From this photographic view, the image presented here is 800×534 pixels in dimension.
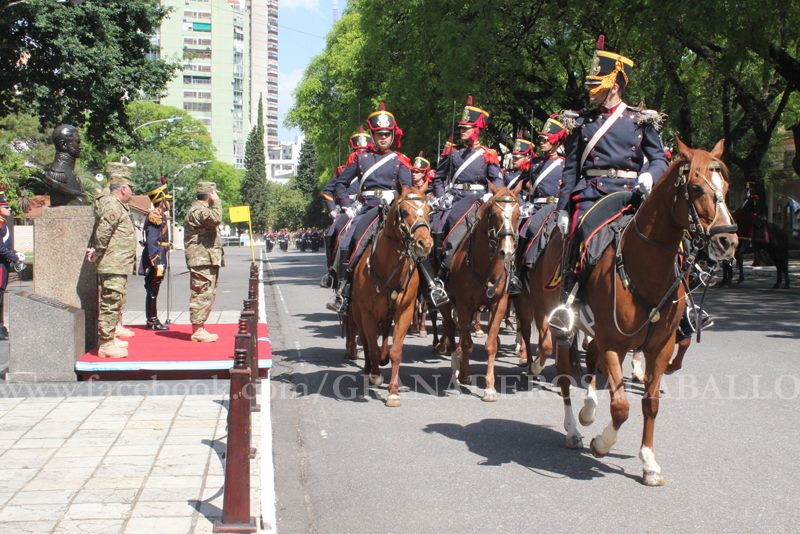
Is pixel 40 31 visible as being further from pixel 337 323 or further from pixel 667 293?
pixel 667 293

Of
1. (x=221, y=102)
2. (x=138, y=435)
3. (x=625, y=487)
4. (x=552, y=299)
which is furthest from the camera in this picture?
(x=221, y=102)

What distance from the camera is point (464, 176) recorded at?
40.7 feet

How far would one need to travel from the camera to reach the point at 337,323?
18.1 meters

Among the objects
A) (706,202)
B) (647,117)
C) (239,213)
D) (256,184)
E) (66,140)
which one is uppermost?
(256,184)

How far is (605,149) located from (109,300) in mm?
5973

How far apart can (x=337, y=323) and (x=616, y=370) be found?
11561 mm

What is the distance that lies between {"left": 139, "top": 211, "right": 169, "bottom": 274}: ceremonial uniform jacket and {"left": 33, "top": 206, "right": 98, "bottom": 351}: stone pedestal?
12.2ft

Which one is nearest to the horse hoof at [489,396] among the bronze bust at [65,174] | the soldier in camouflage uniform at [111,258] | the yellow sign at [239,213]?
the soldier in camouflage uniform at [111,258]

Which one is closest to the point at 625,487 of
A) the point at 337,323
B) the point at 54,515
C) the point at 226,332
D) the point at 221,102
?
the point at 54,515

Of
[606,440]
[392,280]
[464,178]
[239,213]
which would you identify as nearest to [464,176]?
[464,178]

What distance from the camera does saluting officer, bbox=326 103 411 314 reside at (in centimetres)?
1128

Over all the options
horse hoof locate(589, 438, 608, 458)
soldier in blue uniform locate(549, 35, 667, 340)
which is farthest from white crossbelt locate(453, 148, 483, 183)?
horse hoof locate(589, 438, 608, 458)

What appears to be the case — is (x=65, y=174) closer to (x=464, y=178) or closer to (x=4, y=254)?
(x=4, y=254)

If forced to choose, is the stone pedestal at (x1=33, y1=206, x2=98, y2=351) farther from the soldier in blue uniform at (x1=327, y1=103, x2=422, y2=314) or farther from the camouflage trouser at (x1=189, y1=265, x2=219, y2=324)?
the soldier in blue uniform at (x1=327, y1=103, x2=422, y2=314)
